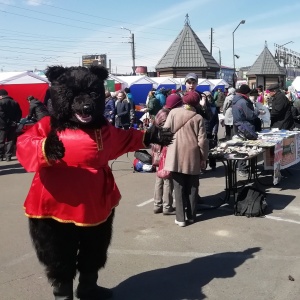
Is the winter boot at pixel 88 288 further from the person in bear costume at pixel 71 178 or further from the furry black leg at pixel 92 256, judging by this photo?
the person in bear costume at pixel 71 178

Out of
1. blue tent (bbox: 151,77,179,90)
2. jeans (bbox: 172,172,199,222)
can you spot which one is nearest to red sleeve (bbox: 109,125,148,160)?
jeans (bbox: 172,172,199,222)

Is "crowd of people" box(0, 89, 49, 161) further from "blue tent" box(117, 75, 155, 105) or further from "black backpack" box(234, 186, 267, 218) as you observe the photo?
"blue tent" box(117, 75, 155, 105)

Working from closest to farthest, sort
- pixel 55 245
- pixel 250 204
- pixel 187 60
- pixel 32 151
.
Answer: pixel 32 151
pixel 55 245
pixel 250 204
pixel 187 60

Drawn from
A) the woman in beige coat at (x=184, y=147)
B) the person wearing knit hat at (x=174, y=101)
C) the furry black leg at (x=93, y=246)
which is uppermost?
the person wearing knit hat at (x=174, y=101)

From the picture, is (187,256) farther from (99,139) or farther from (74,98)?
(74,98)

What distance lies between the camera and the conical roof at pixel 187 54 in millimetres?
29453

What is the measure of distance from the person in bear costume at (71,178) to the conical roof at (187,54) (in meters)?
26.7

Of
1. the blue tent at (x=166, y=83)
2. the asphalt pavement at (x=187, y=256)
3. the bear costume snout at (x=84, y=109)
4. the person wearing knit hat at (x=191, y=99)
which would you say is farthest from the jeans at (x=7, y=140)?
the blue tent at (x=166, y=83)

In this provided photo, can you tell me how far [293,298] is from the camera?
3.38 metres

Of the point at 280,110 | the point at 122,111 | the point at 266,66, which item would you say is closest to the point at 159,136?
the point at 280,110

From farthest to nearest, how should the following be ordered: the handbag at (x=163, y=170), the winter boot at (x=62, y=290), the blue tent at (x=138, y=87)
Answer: the blue tent at (x=138, y=87) → the handbag at (x=163, y=170) → the winter boot at (x=62, y=290)

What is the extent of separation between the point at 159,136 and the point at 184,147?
6.60 feet

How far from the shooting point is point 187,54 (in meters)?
29.9

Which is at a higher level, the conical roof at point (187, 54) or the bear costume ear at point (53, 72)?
the conical roof at point (187, 54)
